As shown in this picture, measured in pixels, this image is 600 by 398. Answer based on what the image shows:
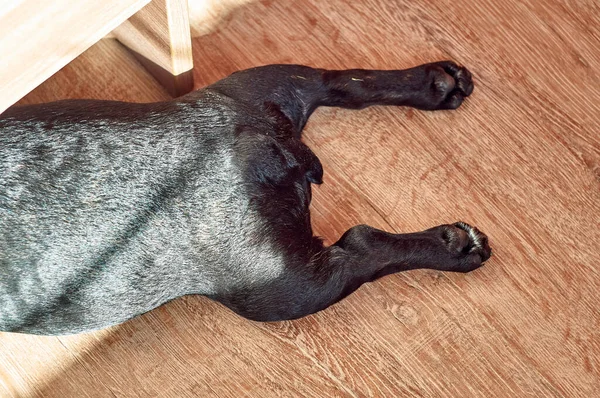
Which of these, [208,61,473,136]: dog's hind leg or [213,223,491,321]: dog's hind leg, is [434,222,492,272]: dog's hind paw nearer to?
[213,223,491,321]: dog's hind leg

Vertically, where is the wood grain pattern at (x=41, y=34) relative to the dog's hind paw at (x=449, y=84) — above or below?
above

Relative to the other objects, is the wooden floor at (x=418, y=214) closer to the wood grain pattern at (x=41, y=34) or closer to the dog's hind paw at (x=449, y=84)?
the dog's hind paw at (x=449, y=84)

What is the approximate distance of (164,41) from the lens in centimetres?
229

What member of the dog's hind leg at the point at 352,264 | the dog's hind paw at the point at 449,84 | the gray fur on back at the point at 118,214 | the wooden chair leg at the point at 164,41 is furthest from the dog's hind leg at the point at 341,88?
the dog's hind leg at the point at 352,264

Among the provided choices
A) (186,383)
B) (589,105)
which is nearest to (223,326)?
(186,383)

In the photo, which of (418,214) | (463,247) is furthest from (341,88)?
(463,247)

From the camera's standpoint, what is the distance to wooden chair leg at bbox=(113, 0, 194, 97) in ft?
7.16

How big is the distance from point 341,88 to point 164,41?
59cm

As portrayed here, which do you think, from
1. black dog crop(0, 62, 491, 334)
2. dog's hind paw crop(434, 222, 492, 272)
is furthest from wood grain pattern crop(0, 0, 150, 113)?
dog's hind paw crop(434, 222, 492, 272)

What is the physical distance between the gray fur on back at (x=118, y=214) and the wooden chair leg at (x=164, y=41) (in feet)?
1.23

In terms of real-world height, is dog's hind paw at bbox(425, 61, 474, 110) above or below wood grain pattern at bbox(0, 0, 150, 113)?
below

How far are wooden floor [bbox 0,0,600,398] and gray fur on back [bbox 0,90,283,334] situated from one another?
0.39 m

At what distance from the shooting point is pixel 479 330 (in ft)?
7.47

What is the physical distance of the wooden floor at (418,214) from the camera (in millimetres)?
2246
